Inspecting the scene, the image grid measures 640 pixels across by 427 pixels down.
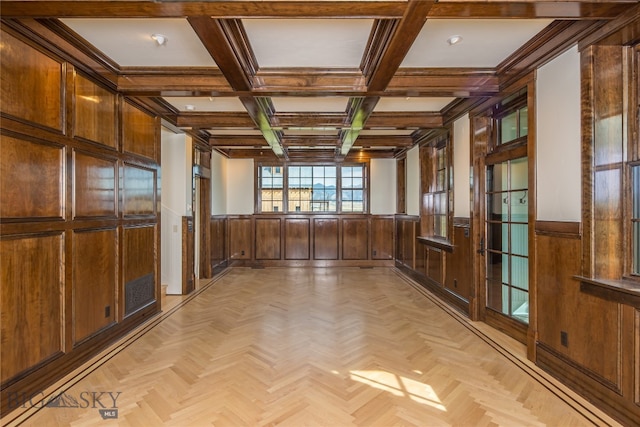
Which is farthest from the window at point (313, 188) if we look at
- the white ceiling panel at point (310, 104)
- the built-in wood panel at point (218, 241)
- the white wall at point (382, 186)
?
the white ceiling panel at point (310, 104)

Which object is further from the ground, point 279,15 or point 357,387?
point 279,15

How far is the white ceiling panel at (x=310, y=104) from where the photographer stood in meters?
4.12

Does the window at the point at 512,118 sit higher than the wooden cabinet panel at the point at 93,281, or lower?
higher

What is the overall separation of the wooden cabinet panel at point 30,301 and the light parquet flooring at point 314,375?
357mm

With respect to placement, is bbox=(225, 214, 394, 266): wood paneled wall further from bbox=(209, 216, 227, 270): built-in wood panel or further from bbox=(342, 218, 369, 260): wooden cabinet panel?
bbox=(209, 216, 227, 270): built-in wood panel

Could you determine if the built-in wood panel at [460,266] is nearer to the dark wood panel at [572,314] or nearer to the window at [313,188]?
the dark wood panel at [572,314]

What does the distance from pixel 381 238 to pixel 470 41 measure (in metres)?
5.46

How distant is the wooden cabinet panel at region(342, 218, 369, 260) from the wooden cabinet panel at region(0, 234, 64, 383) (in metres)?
5.78

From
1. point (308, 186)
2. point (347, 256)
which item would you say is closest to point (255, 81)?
point (308, 186)

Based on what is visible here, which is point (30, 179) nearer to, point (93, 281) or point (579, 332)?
point (93, 281)

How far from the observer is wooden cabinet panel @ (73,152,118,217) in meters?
2.84

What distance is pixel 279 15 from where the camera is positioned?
A: 1999 mm

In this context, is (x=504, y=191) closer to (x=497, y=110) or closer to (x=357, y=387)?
(x=497, y=110)

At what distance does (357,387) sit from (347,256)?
5.31 m
